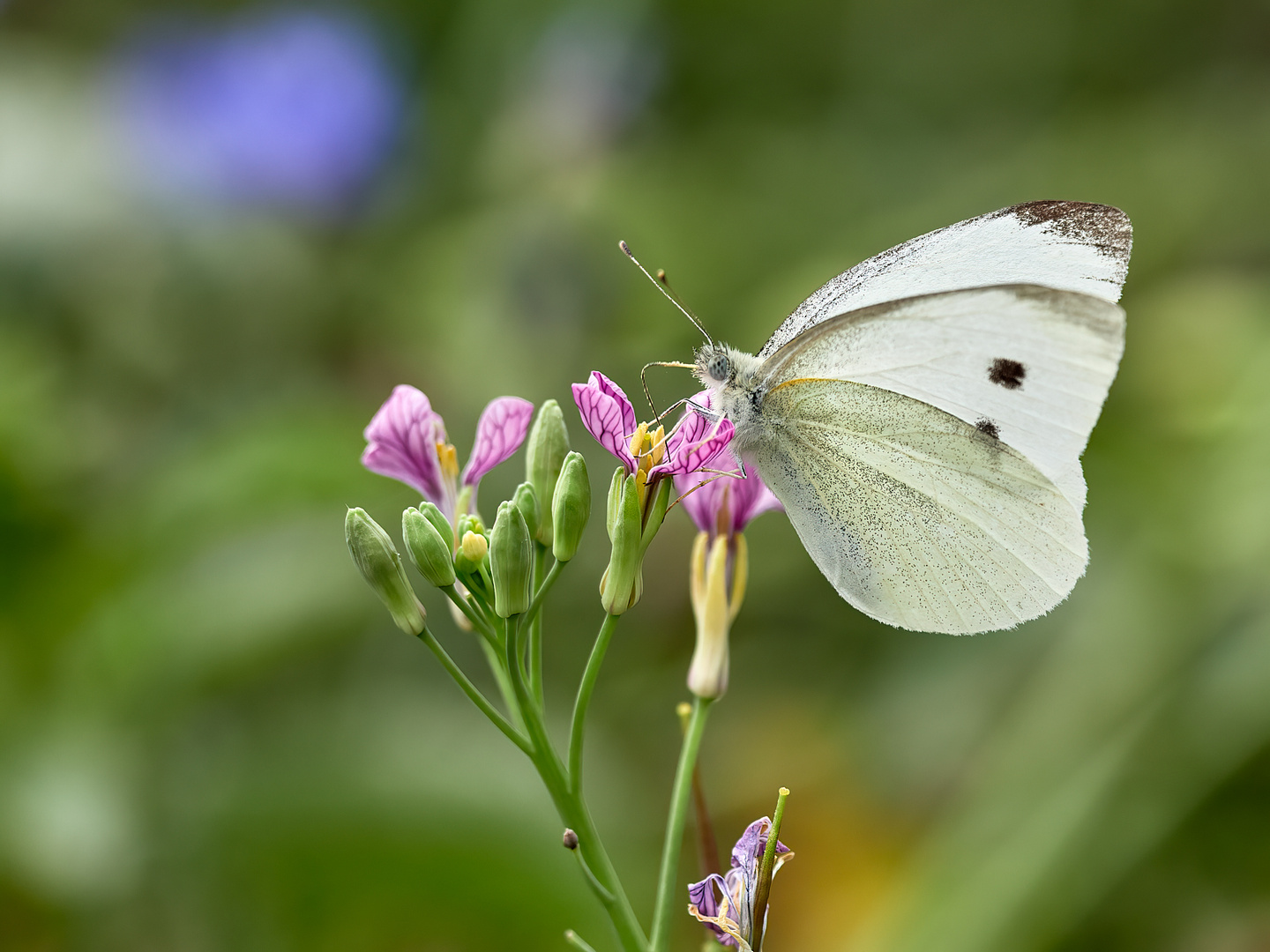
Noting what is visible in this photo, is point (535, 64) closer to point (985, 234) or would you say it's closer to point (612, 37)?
point (612, 37)

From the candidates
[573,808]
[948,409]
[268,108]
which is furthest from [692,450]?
[268,108]

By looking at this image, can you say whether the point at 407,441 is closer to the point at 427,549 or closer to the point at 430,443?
the point at 430,443

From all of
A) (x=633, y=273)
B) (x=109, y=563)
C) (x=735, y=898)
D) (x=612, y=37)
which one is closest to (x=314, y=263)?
(x=633, y=273)

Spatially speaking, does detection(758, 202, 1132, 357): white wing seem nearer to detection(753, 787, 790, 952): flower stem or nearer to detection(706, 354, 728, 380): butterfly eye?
detection(706, 354, 728, 380): butterfly eye

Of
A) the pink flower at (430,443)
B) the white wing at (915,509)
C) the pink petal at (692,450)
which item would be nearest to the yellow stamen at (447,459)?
the pink flower at (430,443)

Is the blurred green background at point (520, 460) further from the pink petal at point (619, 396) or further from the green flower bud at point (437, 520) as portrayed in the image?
the pink petal at point (619, 396)

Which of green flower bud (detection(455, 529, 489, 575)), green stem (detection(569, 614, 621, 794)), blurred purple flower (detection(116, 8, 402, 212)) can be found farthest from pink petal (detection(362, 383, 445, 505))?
blurred purple flower (detection(116, 8, 402, 212))
